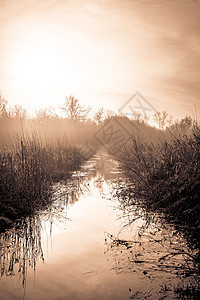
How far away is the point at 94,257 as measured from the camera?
2.89 meters

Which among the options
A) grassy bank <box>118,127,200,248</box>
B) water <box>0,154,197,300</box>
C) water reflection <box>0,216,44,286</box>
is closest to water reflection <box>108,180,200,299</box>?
water <box>0,154,197,300</box>

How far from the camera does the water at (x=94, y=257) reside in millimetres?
2219

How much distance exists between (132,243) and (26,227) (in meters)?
1.69

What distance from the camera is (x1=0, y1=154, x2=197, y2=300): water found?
7.28 feet

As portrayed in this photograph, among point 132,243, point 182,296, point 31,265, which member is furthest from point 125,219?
point 182,296

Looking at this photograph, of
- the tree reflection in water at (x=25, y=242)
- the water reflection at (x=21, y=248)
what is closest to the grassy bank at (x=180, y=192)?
the tree reflection in water at (x=25, y=242)

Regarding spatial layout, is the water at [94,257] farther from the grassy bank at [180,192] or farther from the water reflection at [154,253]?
the grassy bank at [180,192]

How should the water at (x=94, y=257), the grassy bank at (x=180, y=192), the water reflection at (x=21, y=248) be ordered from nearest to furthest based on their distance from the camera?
the water at (x=94, y=257) → the water reflection at (x=21, y=248) → the grassy bank at (x=180, y=192)

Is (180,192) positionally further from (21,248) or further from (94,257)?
(21,248)

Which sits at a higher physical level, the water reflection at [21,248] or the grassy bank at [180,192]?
the grassy bank at [180,192]

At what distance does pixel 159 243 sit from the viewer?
3.11m

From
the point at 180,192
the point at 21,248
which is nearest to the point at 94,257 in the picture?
the point at 21,248

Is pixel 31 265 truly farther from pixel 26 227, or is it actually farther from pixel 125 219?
pixel 125 219

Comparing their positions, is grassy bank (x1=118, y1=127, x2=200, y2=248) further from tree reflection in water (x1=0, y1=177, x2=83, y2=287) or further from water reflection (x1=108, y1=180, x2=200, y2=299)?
tree reflection in water (x1=0, y1=177, x2=83, y2=287)
